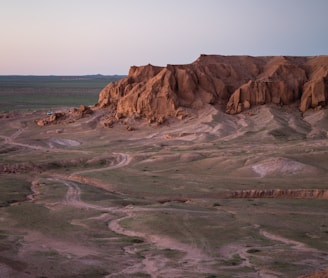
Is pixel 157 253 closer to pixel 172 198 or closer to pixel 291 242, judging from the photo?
pixel 291 242

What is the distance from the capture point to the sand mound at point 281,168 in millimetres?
43094

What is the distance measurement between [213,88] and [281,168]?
3225cm

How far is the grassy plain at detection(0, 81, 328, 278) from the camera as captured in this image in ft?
65.1

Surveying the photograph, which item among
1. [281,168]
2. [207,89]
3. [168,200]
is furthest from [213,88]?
[168,200]

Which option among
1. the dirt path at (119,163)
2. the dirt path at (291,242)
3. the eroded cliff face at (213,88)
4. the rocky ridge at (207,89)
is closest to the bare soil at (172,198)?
the dirt path at (291,242)

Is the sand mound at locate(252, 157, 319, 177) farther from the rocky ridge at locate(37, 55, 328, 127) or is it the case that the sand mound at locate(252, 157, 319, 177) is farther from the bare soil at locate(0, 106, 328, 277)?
the rocky ridge at locate(37, 55, 328, 127)

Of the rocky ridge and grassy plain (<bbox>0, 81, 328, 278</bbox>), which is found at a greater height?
the rocky ridge

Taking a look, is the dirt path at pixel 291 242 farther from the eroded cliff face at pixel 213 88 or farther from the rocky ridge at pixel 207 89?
the eroded cliff face at pixel 213 88

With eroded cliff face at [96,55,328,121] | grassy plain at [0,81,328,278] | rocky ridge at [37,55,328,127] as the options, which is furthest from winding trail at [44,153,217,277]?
eroded cliff face at [96,55,328,121]

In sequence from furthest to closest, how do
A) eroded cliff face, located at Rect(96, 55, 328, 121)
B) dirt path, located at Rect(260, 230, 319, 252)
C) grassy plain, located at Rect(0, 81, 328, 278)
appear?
1. eroded cliff face, located at Rect(96, 55, 328, 121)
2. dirt path, located at Rect(260, 230, 319, 252)
3. grassy plain, located at Rect(0, 81, 328, 278)

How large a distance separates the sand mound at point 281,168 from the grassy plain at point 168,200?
0.08m

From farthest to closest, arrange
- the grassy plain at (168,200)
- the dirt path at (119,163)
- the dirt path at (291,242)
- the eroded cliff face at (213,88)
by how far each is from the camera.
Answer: the eroded cliff face at (213,88) → the dirt path at (119,163) → the dirt path at (291,242) → the grassy plain at (168,200)

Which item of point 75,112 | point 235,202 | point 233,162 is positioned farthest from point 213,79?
point 235,202

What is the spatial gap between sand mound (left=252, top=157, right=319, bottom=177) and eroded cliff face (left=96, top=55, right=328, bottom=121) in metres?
26.4
